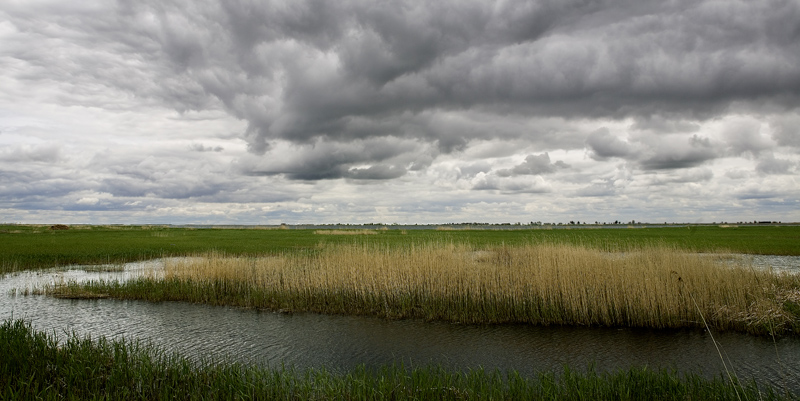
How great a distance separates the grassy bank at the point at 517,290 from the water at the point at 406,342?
29.8 inches

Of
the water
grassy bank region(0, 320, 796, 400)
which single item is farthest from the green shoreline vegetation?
the water

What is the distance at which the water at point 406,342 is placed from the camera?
10.3 meters

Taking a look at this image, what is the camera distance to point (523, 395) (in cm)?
696

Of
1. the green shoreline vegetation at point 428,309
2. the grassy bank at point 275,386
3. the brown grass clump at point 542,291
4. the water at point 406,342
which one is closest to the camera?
the grassy bank at point 275,386

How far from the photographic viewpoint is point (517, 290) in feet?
49.6

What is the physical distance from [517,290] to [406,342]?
502 cm

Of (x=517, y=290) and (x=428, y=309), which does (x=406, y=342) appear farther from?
(x=517, y=290)

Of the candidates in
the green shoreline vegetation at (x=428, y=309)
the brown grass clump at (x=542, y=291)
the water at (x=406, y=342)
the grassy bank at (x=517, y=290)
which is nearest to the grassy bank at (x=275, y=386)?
the green shoreline vegetation at (x=428, y=309)

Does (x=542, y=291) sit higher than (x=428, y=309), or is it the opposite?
(x=542, y=291)

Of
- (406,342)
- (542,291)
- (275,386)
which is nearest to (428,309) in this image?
(406,342)

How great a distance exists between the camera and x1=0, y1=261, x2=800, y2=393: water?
1028 centimetres

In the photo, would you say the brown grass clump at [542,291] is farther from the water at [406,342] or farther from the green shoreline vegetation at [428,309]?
the water at [406,342]

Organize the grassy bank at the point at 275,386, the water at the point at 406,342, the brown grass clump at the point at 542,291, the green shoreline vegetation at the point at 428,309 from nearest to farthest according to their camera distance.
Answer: the grassy bank at the point at 275,386, the green shoreline vegetation at the point at 428,309, the water at the point at 406,342, the brown grass clump at the point at 542,291

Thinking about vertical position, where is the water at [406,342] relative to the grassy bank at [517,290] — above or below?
below
